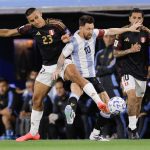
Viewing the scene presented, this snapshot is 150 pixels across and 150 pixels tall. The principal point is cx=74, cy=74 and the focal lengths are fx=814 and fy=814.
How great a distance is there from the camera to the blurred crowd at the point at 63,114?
16.4 meters

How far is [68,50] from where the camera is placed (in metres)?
13.7

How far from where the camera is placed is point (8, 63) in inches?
719

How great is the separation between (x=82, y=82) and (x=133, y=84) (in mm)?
1350

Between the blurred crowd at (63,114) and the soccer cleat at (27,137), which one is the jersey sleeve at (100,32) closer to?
the soccer cleat at (27,137)

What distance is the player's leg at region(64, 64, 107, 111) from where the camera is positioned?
1335cm

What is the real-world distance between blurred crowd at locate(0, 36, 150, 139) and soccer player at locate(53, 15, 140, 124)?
2.30 meters

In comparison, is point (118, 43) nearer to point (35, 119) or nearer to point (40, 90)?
point (40, 90)

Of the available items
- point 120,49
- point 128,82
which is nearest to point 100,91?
point 128,82

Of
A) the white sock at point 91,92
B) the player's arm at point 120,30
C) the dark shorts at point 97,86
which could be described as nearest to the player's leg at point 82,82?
the white sock at point 91,92

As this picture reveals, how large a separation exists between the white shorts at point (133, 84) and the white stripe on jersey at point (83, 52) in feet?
2.80

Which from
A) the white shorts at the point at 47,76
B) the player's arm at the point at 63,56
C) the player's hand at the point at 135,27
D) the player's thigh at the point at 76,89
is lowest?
the player's thigh at the point at 76,89

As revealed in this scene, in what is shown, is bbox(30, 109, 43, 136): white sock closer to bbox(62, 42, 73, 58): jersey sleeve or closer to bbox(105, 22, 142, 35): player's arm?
bbox(62, 42, 73, 58): jersey sleeve

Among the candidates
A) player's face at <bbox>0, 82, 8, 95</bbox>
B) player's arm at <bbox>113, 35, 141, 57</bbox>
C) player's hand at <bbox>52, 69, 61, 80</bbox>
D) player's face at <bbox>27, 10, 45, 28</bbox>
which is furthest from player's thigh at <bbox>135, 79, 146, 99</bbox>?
player's face at <bbox>0, 82, 8, 95</bbox>

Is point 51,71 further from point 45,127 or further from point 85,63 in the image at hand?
point 45,127
